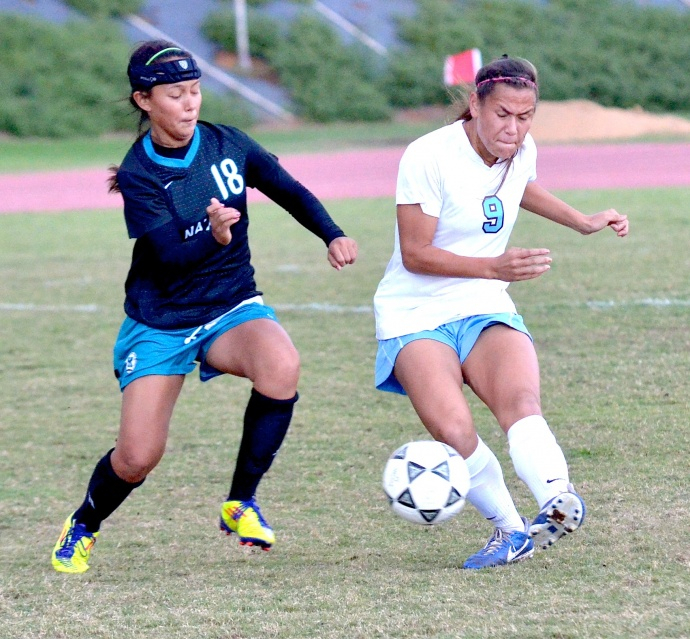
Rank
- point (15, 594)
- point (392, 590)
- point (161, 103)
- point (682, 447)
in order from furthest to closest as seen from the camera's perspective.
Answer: point (682, 447) < point (161, 103) < point (15, 594) < point (392, 590)

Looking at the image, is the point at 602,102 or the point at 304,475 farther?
the point at 602,102

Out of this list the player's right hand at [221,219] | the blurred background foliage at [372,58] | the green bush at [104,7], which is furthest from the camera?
the green bush at [104,7]

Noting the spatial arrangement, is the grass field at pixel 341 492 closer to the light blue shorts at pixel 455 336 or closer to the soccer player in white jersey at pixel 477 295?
the soccer player in white jersey at pixel 477 295

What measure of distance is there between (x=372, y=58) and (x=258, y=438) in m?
32.4

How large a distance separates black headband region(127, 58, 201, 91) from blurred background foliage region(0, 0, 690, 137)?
28.0 meters

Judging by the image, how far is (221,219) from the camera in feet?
11.9

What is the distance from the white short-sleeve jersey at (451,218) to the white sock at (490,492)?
493 millimetres

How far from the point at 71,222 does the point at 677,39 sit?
25562 mm

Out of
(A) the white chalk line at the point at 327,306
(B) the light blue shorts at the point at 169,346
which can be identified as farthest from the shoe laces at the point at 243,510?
(A) the white chalk line at the point at 327,306

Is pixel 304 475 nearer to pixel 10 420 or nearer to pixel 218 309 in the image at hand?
pixel 218 309

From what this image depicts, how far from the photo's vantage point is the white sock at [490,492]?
3629 millimetres

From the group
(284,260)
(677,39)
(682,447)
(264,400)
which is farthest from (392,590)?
(677,39)

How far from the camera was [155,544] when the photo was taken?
13.4 ft

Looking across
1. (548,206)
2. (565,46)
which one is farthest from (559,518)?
(565,46)
